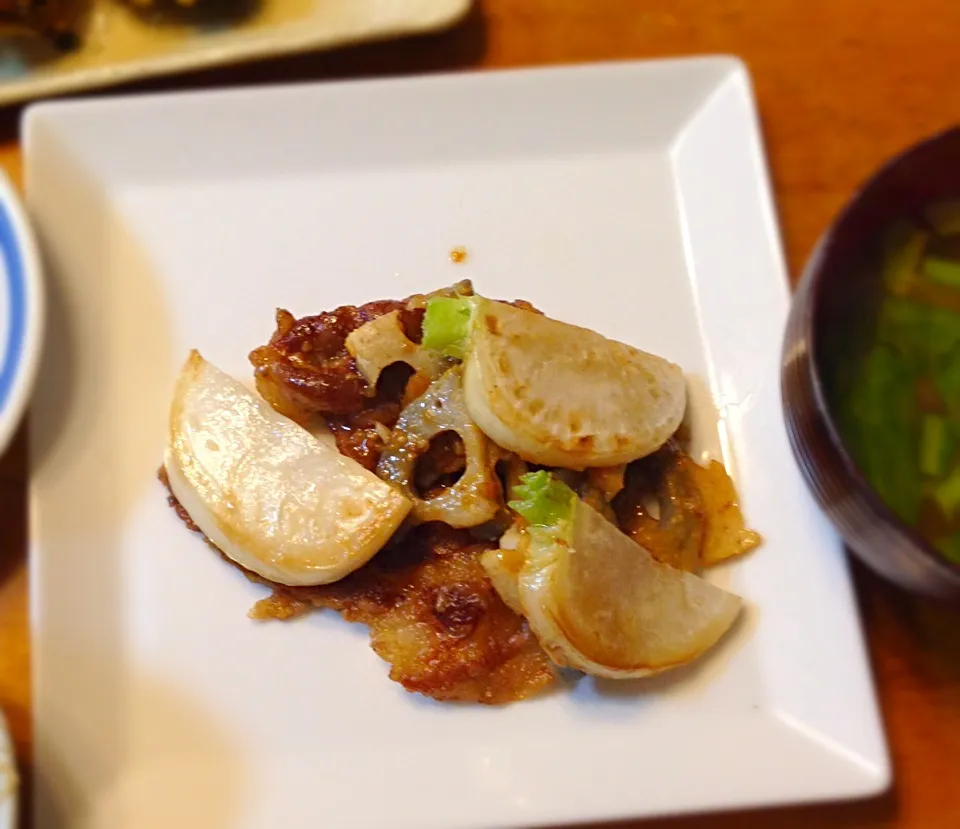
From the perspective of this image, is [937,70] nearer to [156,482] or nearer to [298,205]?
[298,205]

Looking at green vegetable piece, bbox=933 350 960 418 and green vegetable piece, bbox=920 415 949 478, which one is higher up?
green vegetable piece, bbox=933 350 960 418

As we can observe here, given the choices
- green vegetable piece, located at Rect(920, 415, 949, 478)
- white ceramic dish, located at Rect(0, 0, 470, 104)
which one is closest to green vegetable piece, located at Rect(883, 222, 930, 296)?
green vegetable piece, located at Rect(920, 415, 949, 478)

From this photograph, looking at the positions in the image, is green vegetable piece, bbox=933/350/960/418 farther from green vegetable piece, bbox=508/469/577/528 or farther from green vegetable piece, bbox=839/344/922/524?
green vegetable piece, bbox=508/469/577/528

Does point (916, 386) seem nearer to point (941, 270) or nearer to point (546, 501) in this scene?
point (941, 270)

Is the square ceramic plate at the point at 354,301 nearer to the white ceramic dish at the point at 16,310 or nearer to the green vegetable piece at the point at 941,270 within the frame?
the white ceramic dish at the point at 16,310

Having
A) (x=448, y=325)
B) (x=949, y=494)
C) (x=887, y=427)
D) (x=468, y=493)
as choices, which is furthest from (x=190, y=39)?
(x=949, y=494)

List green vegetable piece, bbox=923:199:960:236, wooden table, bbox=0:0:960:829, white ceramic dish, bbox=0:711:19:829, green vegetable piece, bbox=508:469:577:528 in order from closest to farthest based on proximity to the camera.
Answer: white ceramic dish, bbox=0:711:19:829
green vegetable piece, bbox=508:469:577:528
green vegetable piece, bbox=923:199:960:236
wooden table, bbox=0:0:960:829

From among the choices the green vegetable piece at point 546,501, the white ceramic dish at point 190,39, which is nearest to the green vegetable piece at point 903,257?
the green vegetable piece at point 546,501
